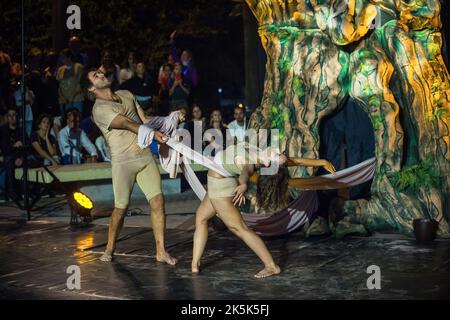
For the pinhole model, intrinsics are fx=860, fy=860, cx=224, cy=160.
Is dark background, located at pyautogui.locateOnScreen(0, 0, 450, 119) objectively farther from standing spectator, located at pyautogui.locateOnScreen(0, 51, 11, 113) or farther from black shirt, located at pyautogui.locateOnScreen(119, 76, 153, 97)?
black shirt, located at pyautogui.locateOnScreen(119, 76, 153, 97)

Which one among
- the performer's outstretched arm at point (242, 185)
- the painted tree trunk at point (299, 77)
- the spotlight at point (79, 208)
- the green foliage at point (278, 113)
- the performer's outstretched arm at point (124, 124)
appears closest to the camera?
the performer's outstretched arm at point (242, 185)

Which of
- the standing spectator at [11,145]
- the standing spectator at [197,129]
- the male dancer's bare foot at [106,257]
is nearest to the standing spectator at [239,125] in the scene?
the standing spectator at [197,129]

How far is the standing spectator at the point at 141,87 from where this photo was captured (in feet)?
54.7

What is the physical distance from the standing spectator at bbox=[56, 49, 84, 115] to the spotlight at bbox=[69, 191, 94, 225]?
478 centimetres

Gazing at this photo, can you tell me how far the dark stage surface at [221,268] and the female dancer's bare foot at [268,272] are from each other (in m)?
0.08

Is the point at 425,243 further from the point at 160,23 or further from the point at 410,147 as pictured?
the point at 160,23

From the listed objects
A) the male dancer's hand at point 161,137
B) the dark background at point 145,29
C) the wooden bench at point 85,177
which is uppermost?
the dark background at point 145,29

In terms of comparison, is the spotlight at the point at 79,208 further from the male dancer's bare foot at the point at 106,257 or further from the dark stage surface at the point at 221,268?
the male dancer's bare foot at the point at 106,257

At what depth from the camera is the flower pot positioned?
10484mm

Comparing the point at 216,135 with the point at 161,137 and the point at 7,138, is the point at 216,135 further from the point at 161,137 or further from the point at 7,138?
the point at 161,137

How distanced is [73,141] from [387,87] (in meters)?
6.93

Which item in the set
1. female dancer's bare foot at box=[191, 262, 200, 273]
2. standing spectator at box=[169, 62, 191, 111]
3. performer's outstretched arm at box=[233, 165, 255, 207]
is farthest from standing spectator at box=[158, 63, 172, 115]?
performer's outstretched arm at box=[233, 165, 255, 207]

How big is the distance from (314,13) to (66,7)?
11.4 m

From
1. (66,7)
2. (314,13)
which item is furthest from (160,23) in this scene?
(314,13)
